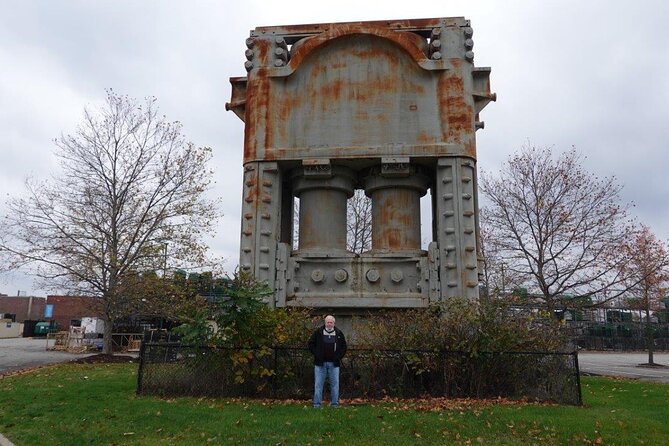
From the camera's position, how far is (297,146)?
40.7 ft

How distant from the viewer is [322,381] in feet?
30.5

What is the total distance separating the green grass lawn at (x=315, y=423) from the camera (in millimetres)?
7176

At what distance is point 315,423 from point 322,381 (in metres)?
1.68

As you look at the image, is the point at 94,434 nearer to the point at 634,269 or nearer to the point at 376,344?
the point at 376,344

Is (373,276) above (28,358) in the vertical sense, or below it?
above

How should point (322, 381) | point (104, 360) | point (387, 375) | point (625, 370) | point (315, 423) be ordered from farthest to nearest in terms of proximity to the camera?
point (625, 370), point (104, 360), point (387, 375), point (322, 381), point (315, 423)

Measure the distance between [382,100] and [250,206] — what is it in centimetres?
396

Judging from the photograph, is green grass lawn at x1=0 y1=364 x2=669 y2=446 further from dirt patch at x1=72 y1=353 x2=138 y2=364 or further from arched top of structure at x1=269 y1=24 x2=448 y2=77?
dirt patch at x1=72 y1=353 x2=138 y2=364

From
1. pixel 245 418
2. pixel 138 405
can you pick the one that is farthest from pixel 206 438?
pixel 138 405

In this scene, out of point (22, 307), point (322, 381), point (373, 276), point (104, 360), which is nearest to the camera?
point (322, 381)

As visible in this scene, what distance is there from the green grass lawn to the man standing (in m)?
0.51

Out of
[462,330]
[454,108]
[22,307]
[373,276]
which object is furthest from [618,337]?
[22,307]

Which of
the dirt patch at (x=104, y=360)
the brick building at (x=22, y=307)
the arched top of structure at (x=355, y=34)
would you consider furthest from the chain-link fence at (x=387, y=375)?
the brick building at (x=22, y=307)

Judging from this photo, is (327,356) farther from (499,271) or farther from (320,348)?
(499,271)
